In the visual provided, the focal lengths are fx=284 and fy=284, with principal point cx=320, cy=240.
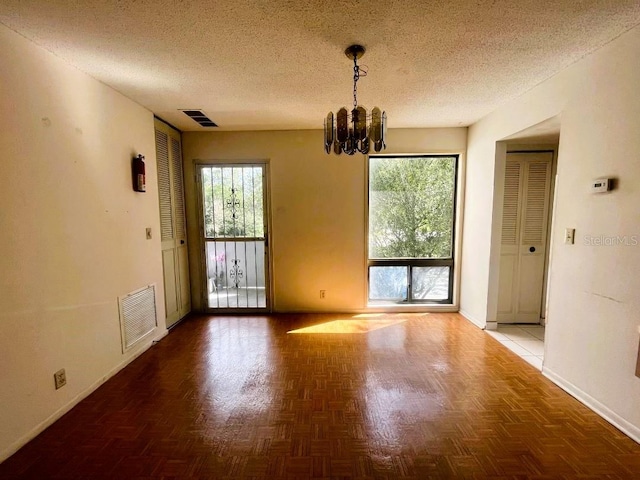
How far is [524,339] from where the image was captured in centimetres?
328

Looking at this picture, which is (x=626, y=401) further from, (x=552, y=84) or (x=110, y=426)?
(x=110, y=426)

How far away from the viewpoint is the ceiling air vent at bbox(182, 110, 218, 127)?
10.7 feet

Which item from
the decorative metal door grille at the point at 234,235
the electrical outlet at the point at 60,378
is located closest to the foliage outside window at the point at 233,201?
the decorative metal door grille at the point at 234,235

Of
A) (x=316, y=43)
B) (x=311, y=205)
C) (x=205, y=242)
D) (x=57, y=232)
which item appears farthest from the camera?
(x=205, y=242)

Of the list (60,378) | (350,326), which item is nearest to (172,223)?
(60,378)

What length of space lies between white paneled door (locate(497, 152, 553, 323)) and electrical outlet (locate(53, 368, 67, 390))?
455 cm

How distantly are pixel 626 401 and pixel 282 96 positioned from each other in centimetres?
359

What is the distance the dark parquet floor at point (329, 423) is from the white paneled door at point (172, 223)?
933 mm

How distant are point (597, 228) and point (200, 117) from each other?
3984 millimetres

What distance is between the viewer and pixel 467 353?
2949 mm

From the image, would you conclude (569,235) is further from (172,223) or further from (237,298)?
(172,223)

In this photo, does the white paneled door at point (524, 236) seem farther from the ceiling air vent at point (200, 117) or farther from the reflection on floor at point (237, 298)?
the ceiling air vent at point (200, 117)

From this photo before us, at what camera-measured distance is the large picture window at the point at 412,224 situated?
13.5 feet

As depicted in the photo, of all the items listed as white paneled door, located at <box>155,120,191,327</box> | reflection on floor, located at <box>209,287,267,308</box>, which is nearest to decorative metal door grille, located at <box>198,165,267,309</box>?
reflection on floor, located at <box>209,287,267,308</box>
